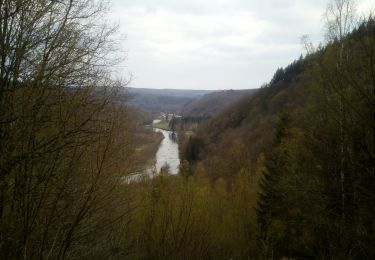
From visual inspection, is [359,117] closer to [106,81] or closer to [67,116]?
[106,81]

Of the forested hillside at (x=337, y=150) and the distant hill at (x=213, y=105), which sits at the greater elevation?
the forested hillside at (x=337, y=150)

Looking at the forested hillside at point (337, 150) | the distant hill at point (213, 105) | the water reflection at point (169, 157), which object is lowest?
the water reflection at point (169, 157)

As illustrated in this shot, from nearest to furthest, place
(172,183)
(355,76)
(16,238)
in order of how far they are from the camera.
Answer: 1. (16,238)
2. (355,76)
3. (172,183)

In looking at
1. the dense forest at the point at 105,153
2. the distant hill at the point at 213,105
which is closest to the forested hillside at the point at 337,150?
the dense forest at the point at 105,153

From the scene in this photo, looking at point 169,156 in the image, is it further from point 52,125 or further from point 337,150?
point 52,125

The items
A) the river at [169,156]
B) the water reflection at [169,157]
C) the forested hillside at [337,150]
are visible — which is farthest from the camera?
the water reflection at [169,157]

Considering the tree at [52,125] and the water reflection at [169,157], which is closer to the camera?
the tree at [52,125]

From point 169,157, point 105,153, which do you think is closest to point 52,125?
point 105,153

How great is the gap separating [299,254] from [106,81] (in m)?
13.6

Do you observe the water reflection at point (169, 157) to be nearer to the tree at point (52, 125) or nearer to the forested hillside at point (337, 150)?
the forested hillside at point (337, 150)

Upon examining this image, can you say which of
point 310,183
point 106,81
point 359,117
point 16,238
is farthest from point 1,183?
point 310,183

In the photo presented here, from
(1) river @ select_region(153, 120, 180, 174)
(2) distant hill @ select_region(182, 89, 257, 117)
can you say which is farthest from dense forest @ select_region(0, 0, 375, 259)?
(2) distant hill @ select_region(182, 89, 257, 117)

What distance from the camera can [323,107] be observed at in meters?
8.95

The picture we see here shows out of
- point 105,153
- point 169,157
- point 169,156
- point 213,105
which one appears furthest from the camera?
point 213,105
